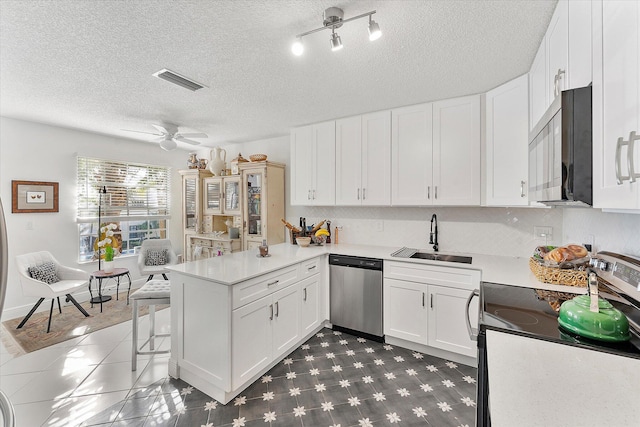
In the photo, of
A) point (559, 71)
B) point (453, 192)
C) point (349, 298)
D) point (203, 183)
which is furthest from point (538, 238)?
point (203, 183)

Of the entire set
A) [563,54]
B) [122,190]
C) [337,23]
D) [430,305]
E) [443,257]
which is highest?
[337,23]

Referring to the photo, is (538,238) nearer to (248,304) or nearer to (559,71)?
(559,71)

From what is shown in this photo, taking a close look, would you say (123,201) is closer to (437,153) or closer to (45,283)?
(45,283)

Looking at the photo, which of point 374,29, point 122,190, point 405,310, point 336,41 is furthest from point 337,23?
point 122,190

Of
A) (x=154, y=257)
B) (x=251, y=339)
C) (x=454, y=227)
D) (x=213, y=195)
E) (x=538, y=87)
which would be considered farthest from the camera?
(x=213, y=195)

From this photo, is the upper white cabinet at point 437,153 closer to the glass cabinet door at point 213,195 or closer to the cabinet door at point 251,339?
the cabinet door at point 251,339

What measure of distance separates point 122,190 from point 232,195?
5.92ft

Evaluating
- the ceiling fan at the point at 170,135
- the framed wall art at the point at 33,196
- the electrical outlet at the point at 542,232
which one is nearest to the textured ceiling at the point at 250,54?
the ceiling fan at the point at 170,135

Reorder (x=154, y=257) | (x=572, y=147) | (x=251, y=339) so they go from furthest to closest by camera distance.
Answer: (x=154, y=257), (x=251, y=339), (x=572, y=147)

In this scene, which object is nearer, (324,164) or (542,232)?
(542,232)

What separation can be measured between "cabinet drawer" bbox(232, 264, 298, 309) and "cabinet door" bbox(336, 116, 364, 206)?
1109 millimetres

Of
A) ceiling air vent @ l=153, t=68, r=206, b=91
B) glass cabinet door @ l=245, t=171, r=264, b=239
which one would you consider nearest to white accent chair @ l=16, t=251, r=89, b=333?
glass cabinet door @ l=245, t=171, r=264, b=239

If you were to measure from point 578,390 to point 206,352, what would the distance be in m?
2.08

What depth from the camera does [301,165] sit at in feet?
12.1
